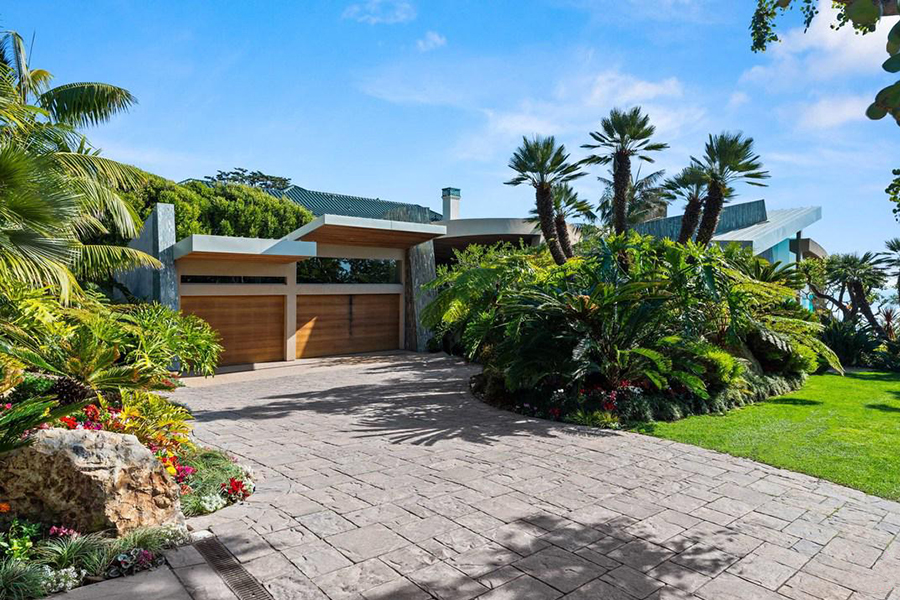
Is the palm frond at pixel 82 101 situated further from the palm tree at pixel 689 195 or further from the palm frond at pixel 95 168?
the palm tree at pixel 689 195

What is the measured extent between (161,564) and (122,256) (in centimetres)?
1047

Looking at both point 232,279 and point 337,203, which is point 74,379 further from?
point 337,203

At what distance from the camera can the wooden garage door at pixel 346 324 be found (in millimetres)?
17672

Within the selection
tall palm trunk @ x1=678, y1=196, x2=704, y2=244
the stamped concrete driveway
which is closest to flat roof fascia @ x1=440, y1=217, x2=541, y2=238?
tall palm trunk @ x1=678, y1=196, x2=704, y2=244

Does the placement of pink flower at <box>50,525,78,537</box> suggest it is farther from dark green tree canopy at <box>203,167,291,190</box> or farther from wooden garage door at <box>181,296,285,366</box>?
dark green tree canopy at <box>203,167,291,190</box>

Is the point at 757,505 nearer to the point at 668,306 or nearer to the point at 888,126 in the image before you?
the point at 888,126

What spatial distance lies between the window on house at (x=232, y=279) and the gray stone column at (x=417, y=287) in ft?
14.9

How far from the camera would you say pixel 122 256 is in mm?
12438

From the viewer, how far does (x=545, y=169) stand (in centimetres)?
1410

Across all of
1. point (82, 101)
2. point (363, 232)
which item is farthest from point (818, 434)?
point (82, 101)

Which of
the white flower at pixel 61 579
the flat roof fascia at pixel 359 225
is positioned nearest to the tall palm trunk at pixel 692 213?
the flat roof fascia at pixel 359 225

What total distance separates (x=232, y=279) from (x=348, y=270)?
4014 mm

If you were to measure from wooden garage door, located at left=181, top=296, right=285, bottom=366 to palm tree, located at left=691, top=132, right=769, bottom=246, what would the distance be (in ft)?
39.4

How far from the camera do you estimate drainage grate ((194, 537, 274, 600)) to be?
11.7 feet
